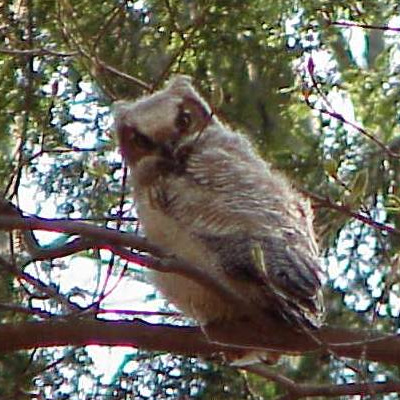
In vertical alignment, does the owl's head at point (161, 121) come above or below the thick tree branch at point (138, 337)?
above

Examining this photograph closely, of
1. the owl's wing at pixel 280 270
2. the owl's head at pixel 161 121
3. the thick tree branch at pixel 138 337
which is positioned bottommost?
the thick tree branch at pixel 138 337

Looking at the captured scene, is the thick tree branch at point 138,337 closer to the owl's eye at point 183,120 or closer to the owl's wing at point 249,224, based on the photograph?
the owl's wing at point 249,224

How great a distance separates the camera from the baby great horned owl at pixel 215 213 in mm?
3400

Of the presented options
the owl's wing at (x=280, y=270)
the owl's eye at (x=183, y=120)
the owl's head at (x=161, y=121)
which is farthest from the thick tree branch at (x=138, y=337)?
the owl's eye at (x=183, y=120)

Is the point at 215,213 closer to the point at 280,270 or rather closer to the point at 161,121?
the point at 280,270

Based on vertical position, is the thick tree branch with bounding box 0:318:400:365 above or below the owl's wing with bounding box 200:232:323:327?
below

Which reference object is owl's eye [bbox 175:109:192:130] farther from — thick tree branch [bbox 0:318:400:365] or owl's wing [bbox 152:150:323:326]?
thick tree branch [bbox 0:318:400:365]

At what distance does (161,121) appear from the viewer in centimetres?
404

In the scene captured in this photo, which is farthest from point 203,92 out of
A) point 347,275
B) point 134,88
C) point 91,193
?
point 347,275

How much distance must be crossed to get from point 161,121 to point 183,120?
3.8 inches

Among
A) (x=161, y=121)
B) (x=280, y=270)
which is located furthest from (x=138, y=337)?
(x=161, y=121)

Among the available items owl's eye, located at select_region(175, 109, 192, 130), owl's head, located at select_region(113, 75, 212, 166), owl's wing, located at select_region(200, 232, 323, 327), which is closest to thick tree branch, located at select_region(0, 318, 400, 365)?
owl's wing, located at select_region(200, 232, 323, 327)

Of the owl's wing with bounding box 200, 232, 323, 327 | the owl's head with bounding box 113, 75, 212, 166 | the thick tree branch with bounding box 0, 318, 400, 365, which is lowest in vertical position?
Answer: the thick tree branch with bounding box 0, 318, 400, 365

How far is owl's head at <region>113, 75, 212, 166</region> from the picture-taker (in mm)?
4016
